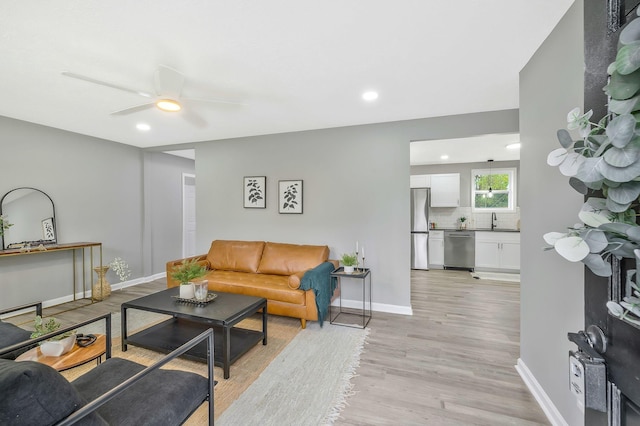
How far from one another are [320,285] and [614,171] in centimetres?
270

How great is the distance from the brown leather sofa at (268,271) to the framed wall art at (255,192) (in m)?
0.63

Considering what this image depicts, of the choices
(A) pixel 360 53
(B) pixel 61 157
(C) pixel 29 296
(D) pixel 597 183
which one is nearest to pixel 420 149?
(A) pixel 360 53

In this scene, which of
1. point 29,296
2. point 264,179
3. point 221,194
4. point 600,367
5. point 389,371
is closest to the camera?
point 600,367

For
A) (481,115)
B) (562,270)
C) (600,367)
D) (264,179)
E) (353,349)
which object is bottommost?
(353,349)

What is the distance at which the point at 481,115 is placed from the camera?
331 cm

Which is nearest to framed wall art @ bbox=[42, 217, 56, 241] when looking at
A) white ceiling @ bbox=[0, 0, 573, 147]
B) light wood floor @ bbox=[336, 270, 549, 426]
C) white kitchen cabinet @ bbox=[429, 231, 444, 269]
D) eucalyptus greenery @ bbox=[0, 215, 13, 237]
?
eucalyptus greenery @ bbox=[0, 215, 13, 237]

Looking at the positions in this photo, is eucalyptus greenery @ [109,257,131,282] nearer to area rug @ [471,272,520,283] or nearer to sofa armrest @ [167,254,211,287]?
sofa armrest @ [167,254,211,287]

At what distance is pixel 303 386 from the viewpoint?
212cm

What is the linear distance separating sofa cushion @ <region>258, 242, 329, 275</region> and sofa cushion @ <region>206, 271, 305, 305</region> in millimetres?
134

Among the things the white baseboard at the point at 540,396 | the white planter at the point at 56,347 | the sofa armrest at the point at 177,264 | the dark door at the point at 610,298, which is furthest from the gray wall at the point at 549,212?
the sofa armrest at the point at 177,264

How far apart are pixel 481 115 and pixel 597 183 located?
304 centimetres

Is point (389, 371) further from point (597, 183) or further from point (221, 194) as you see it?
point (221, 194)

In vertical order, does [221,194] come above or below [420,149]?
below

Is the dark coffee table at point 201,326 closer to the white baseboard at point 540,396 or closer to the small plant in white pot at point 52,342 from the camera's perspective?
the small plant in white pot at point 52,342
